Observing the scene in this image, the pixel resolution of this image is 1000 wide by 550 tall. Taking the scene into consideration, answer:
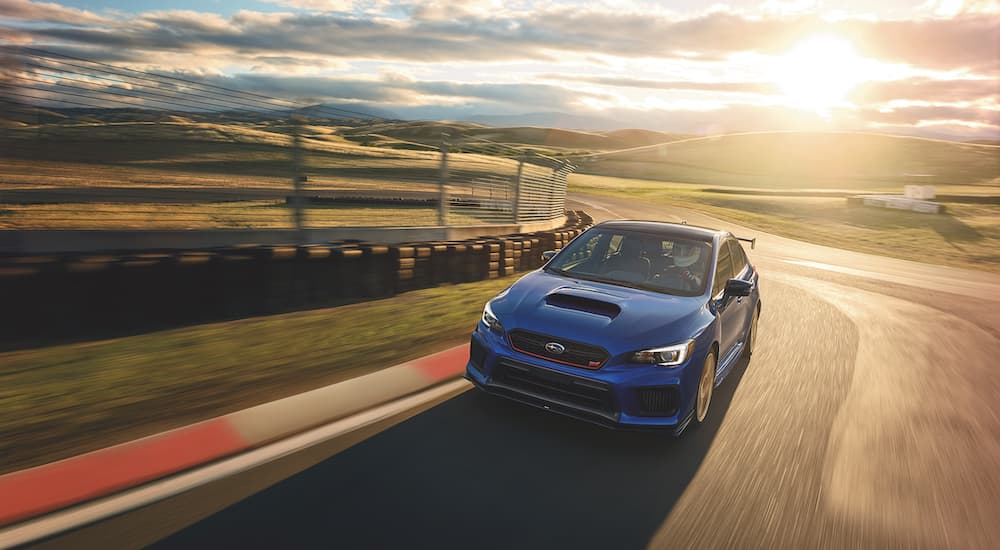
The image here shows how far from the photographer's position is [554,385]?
502 cm

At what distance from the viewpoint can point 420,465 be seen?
4.54m

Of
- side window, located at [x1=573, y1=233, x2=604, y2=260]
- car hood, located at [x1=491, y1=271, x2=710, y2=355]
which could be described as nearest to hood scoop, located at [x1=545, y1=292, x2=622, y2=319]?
car hood, located at [x1=491, y1=271, x2=710, y2=355]

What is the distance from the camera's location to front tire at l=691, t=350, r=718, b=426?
5.39 meters

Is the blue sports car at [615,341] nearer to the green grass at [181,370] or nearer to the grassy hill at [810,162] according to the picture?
the green grass at [181,370]

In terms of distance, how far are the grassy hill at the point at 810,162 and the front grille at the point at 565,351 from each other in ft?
252

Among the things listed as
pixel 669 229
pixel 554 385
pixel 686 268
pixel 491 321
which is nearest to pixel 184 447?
pixel 491 321

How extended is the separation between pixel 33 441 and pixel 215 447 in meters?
1.20

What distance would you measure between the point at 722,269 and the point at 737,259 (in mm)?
1108

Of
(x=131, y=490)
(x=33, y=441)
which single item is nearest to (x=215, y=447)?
(x=131, y=490)

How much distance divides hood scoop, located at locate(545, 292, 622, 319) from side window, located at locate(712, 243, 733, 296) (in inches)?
50.1

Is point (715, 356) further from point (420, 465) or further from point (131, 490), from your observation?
point (131, 490)

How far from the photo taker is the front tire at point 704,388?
539cm

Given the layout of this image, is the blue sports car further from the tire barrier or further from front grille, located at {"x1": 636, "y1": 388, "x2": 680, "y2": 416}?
the tire barrier

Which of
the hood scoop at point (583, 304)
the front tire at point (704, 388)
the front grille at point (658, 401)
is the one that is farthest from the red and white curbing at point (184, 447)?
the front tire at point (704, 388)
